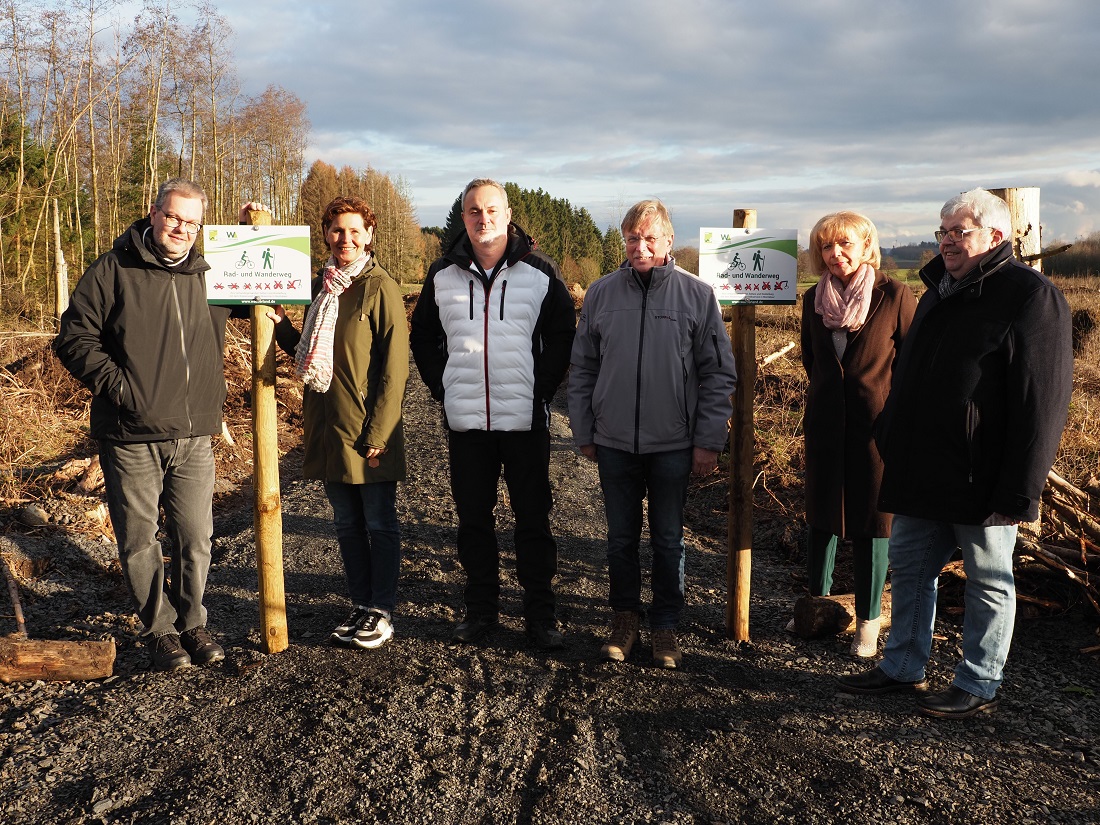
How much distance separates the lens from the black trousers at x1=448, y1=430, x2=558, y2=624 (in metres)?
4.38

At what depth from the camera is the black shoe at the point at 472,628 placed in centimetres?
450

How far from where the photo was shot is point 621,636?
4.32 metres

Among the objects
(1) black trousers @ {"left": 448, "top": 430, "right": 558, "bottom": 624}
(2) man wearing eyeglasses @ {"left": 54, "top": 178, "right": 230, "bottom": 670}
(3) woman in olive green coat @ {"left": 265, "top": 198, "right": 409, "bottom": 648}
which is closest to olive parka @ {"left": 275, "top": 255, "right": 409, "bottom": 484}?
(3) woman in olive green coat @ {"left": 265, "top": 198, "right": 409, "bottom": 648}

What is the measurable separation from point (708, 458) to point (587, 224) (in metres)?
67.5

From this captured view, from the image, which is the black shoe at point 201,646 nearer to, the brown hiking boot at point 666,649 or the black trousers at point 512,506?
the black trousers at point 512,506

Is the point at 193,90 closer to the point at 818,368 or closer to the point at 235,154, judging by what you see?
the point at 235,154

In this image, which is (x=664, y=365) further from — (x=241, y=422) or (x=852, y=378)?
(x=241, y=422)

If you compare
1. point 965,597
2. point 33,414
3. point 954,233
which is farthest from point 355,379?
point 33,414

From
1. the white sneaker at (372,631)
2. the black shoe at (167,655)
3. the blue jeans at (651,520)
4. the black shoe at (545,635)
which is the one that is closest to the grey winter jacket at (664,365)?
the blue jeans at (651,520)

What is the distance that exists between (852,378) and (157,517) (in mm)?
3571

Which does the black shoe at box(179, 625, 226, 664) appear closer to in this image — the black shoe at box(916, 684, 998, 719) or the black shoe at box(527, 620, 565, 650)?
the black shoe at box(527, 620, 565, 650)

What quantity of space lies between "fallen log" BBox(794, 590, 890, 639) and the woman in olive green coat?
7.70 ft

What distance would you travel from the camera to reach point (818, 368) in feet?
14.0

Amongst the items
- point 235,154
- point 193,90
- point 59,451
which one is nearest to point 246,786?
point 59,451
